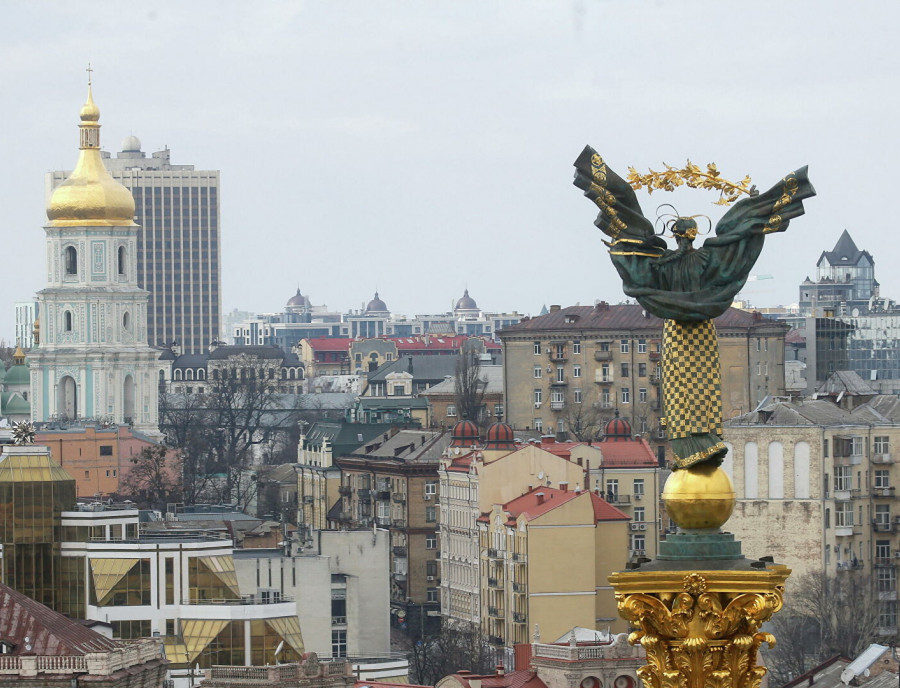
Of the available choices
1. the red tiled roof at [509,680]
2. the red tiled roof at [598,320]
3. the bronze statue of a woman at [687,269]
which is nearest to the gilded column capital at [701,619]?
the bronze statue of a woman at [687,269]

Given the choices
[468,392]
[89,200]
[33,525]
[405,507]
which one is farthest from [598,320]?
[33,525]

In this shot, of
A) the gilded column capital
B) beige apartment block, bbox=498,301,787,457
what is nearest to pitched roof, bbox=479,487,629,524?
beige apartment block, bbox=498,301,787,457

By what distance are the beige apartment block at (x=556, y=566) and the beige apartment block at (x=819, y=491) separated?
12.9 feet

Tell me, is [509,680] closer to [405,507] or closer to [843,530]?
[843,530]

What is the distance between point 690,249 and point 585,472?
86.9 m

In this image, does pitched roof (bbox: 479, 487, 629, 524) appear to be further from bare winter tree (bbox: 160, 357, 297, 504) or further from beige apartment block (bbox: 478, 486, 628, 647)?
bare winter tree (bbox: 160, 357, 297, 504)

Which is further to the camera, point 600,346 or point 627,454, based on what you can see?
point 600,346

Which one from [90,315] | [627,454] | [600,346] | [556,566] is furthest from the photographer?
[90,315]

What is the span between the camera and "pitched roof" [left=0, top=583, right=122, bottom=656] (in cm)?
4859

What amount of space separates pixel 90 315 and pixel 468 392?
2110cm

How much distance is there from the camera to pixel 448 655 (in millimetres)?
82375

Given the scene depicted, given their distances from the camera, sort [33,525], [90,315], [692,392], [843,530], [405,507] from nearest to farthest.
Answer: [692,392] < [33,525] < [843,530] < [405,507] < [90,315]

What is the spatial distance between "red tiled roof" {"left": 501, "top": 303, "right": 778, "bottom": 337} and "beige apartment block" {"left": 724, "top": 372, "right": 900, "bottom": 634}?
137 ft

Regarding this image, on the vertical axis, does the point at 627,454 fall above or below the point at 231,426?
above
